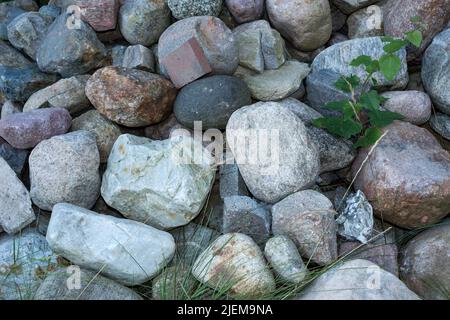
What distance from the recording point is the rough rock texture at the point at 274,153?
2.82 metres

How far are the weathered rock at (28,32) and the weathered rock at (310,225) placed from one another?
6.14 ft

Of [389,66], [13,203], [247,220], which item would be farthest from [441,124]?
[13,203]

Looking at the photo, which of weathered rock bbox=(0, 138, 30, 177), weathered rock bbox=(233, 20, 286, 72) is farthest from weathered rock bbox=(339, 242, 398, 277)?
weathered rock bbox=(0, 138, 30, 177)

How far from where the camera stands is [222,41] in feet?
10.4

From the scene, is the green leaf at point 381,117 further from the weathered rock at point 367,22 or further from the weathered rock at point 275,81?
the weathered rock at point 367,22

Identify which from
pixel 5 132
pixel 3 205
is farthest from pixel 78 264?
pixel 5 132

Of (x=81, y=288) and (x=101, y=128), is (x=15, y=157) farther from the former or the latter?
(x=81, y=288)

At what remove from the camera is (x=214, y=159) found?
2.96m

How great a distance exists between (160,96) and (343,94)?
3.20 feet

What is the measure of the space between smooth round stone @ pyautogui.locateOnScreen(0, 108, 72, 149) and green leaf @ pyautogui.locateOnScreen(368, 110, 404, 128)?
1601mm

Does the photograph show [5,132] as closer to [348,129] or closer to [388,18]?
[348,129]

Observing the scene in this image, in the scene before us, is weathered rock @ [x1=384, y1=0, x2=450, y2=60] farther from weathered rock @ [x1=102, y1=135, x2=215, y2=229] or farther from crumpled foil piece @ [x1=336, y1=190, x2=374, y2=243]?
weathered rock @ [x1=102, y1=135, x2=215, y2=229]

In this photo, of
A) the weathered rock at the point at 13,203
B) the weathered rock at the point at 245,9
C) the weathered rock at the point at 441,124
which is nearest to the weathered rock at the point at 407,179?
the weathered rock at the point at 441,124

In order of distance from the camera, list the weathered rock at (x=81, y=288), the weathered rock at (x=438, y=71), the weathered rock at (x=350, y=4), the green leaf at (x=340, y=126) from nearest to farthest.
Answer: the weathered rock at (x=81, y=288), the green leaf at (x=340, y=126), the weathered rock at (x=438, y=71), the weathered rock at (x=350, y=4)
